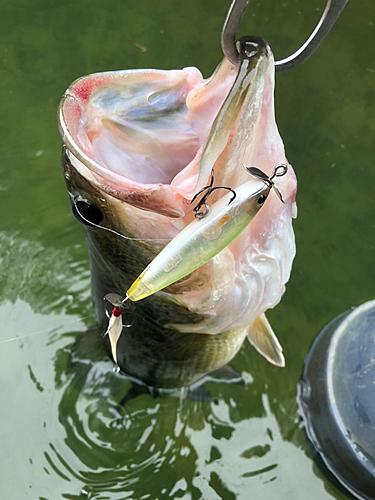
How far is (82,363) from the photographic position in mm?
2168

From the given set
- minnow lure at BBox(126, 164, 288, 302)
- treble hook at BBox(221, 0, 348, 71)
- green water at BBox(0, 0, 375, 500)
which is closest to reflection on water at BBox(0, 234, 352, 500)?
green water at BBox(0, 0, 375, 500)

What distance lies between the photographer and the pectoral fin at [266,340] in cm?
185

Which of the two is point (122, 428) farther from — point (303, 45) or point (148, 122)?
point (303, 45)

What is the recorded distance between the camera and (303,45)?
0.93 meters

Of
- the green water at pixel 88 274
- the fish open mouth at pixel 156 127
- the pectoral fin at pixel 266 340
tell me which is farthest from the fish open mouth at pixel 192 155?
the green water at pixel 88 274

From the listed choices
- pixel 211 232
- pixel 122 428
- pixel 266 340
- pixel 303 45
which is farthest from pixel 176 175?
pixel 122 428

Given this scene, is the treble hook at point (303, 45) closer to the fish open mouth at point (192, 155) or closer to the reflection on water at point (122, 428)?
the fish open mouth at point (192, 155)

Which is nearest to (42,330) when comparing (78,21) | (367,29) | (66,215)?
(66,215)

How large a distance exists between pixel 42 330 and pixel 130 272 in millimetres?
1298

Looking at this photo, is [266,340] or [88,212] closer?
[88,212]

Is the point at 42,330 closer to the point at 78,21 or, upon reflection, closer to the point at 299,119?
the point at 299,119

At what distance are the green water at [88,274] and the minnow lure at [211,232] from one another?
116 cm

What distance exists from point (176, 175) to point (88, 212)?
0.27 metres

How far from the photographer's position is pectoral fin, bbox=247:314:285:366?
1.85 m
